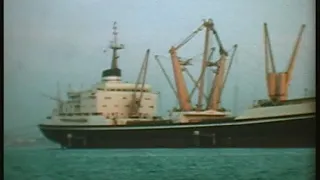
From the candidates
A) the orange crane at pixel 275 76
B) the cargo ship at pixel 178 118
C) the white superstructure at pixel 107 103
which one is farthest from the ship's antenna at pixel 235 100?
the white superstructure at pixel 107 103

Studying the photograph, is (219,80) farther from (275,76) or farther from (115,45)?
(115,45)

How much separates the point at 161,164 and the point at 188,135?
0.17m

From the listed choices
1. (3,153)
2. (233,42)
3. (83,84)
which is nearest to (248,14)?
(233,42)

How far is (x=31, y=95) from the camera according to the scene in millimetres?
2635

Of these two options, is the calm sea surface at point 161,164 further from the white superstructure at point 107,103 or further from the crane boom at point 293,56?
the crane boom at point 293,56

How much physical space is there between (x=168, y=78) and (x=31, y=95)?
586 mm

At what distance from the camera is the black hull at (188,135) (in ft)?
8.78

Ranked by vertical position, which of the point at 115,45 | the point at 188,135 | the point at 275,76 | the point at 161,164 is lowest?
the point at 161,164

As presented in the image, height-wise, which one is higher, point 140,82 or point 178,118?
point 140,82

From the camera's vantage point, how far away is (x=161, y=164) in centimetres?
268

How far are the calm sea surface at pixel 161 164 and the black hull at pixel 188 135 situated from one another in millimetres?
29

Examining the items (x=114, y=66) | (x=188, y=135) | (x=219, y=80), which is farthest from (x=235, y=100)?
(x=114, y=66)

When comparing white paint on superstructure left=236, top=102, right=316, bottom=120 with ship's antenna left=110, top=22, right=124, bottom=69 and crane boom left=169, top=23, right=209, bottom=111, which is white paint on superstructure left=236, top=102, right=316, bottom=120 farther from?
ship's antenna left=110, top=22, right=124, bottom=69

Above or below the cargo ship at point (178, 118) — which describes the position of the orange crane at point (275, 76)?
above
